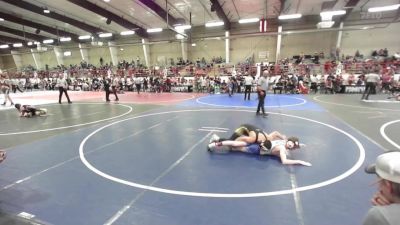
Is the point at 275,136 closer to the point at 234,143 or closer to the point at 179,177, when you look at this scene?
the point at 234,143

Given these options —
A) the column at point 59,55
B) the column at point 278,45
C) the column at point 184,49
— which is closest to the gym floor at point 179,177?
the column at point 278,45

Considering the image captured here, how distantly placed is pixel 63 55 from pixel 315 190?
42.7 meters

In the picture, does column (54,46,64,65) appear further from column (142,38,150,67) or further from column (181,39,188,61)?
column (181,39,188,61)

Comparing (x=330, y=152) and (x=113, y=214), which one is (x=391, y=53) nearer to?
(x=330, y=152)

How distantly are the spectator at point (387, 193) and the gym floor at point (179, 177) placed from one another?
208 centimetres

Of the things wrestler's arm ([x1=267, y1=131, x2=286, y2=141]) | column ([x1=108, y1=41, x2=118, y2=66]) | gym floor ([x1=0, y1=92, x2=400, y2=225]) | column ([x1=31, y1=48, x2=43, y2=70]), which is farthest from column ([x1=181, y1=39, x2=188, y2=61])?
wrestler's arm ([x1=267, y1=131, x2=286, y2=141])

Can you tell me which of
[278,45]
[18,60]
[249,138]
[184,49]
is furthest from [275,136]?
[18,60]

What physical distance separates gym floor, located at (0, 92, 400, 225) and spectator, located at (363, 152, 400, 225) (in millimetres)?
2079

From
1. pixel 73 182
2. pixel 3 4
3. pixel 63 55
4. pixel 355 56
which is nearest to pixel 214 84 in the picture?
pixel 355 56

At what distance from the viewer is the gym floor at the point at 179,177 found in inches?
139

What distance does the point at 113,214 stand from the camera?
355 cm

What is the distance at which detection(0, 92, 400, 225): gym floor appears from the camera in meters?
3.52

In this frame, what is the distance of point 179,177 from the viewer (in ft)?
15.4

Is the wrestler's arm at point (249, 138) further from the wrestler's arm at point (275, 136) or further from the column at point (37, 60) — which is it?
the column at point (37, 60)
